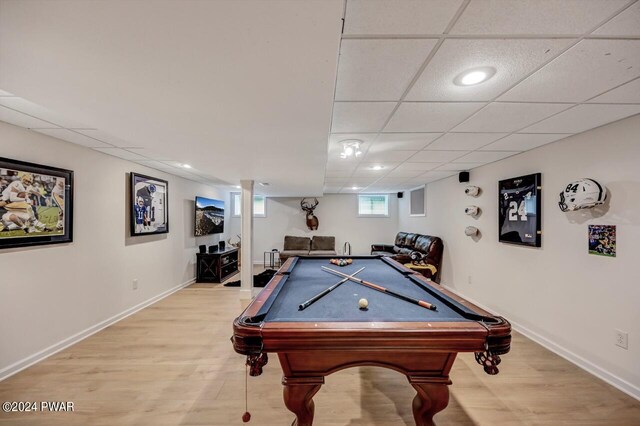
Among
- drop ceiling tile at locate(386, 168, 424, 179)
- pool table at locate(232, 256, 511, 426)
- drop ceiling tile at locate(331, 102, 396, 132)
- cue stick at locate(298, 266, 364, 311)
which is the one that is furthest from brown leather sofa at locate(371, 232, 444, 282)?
pool table at locate(232, 256, 511, 426)

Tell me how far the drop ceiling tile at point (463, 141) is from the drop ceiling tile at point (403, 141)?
0.40 feet

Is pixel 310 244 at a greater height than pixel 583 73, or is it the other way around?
pixel 583 73

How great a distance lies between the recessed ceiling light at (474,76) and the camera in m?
1.41

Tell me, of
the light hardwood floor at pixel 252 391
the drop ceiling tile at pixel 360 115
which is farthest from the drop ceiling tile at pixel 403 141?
the light hardwood floor at pixel 252 391

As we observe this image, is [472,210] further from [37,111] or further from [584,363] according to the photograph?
[37,111]

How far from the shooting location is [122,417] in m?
1.81

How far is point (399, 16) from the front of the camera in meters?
1.03

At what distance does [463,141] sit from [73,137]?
4.05m

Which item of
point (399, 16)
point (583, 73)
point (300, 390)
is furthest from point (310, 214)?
point (399, 16)

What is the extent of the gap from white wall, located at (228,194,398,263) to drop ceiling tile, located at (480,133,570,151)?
5.06m

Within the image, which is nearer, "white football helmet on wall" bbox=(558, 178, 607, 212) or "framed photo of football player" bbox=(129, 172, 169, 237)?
"white football helmet on wall" bbox=(558, 178, 607, 212)

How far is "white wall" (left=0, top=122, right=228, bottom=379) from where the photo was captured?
89.0 inches

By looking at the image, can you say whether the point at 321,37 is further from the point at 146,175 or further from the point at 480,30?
the point at 146,175

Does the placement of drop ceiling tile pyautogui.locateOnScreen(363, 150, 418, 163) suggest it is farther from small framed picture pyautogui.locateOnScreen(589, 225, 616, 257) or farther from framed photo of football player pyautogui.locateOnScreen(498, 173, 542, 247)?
small framed picture pyautogui.locateOnScreen(589, 225, 616, 257)
